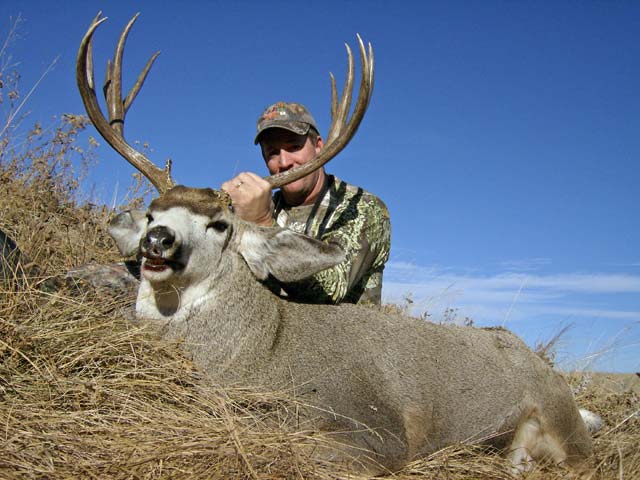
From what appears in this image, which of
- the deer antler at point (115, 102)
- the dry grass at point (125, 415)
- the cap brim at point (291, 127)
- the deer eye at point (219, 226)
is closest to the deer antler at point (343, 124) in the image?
the deer eye at point (219, 226)

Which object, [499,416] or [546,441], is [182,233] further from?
[546,441]

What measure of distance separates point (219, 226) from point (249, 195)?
41 cm

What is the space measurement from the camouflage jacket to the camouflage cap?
0.60 m

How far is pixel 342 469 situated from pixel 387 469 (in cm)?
48

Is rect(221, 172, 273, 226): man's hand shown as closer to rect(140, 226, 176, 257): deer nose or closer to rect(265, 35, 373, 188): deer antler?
rect(265, 35, 373, 188): deer antler

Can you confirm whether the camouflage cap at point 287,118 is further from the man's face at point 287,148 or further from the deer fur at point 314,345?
the deer fur at point 314,345

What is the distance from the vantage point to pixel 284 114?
6277 mm

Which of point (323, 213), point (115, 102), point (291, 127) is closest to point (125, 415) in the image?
point (115, 102)

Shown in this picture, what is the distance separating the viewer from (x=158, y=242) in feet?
12.3

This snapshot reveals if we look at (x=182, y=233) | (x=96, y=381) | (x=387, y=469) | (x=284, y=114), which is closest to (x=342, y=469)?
(x=387, y=469)

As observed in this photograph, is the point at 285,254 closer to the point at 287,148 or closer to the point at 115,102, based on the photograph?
the point at 115,102

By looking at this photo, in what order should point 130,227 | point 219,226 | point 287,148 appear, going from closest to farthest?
point 219,226, point 130,227, point 287,148

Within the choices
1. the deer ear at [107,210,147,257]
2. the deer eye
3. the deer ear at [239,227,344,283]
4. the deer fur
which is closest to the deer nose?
the deer fur

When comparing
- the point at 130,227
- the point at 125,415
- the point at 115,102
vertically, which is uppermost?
the point at 115,102
